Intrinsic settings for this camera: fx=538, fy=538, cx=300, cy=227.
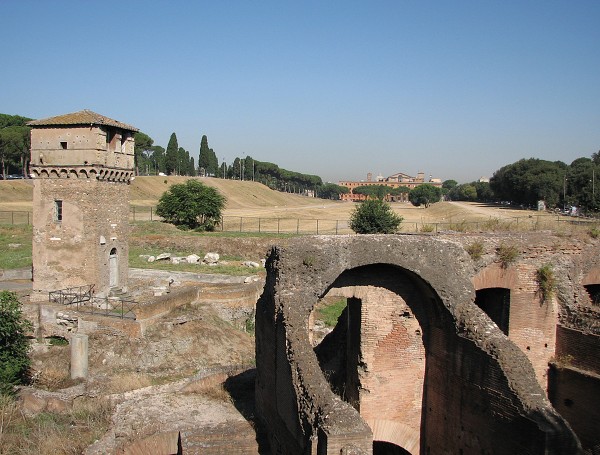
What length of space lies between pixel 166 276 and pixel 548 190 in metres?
49.3

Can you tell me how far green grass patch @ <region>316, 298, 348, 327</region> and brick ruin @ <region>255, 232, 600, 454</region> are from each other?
38.0 feet

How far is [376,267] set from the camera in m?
9.16

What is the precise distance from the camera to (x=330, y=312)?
79.5 ft

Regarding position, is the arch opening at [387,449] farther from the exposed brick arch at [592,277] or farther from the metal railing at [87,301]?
the metal railing at [87,301]

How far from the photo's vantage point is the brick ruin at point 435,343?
24.4ft

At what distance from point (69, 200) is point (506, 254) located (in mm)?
18017

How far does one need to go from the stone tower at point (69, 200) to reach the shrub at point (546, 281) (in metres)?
17.5

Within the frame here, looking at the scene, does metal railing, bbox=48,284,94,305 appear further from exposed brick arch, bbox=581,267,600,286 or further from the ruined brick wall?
exposed brick arch, bbox=581,267,600,286

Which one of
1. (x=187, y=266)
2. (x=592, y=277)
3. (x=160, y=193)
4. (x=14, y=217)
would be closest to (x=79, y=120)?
(x=187, y=266)

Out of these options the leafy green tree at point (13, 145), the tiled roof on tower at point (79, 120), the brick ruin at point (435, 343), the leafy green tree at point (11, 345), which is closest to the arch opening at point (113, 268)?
the tiled roof on tower at point (79, 120)

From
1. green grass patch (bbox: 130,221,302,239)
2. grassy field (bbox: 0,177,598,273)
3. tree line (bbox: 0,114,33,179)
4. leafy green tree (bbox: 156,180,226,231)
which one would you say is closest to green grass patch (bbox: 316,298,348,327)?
grassy field (bbox: 0,177,598,273)

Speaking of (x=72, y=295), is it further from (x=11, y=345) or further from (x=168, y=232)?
(x=168, y=232)

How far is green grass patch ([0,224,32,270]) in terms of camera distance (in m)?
29.5

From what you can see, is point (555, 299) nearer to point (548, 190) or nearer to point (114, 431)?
point (114, 431)
